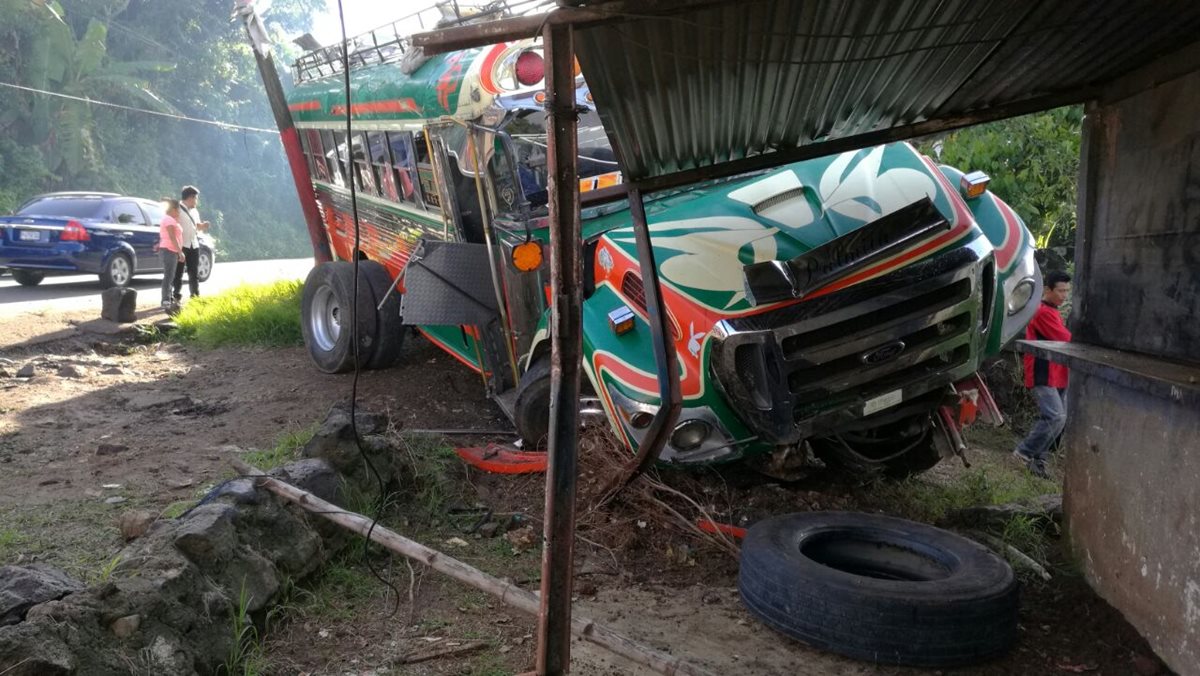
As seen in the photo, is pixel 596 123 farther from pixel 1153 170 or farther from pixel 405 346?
pixel 405 346

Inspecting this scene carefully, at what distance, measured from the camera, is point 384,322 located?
8305 mm

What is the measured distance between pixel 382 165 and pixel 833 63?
5484 millimetres

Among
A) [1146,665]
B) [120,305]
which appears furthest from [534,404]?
[120,305]

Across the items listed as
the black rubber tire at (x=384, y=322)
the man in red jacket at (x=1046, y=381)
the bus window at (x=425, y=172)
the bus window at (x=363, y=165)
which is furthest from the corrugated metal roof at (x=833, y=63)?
the bus window at (x=363, y=165)

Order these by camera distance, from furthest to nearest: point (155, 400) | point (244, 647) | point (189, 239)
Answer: point (189, 239), point (155, 400), point (244, 647)

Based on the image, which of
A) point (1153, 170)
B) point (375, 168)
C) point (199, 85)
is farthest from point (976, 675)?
point (199, 85)

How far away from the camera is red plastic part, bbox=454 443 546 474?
580cm

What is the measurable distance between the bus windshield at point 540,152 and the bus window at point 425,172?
1.11 metres

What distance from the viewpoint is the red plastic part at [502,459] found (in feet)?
19.0

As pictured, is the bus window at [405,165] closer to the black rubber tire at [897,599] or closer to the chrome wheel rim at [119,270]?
the black rubber tire at [897,599]

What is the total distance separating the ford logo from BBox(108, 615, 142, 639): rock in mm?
3072

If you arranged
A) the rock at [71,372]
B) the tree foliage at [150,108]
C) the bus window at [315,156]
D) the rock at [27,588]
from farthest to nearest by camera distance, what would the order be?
the tree foliage at [150,108]
the bus window at [315,156]
the rock at [71,372]
the rock at [27,588]

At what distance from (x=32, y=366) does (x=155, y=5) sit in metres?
25.2

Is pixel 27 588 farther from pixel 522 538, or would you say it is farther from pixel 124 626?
pixel 522 538
